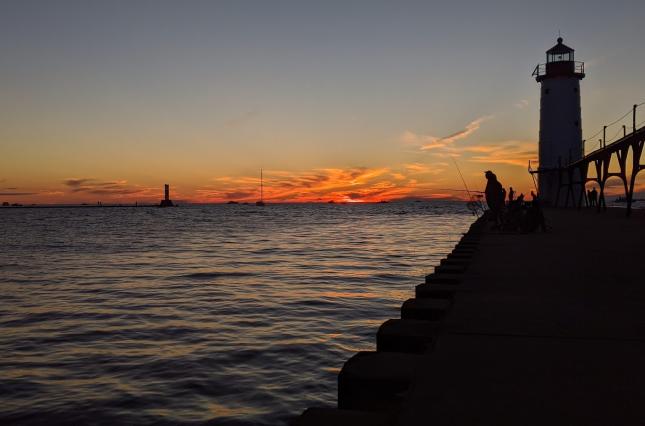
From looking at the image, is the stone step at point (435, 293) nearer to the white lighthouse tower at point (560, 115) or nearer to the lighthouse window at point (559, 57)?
the white lighthouse tower at point (560, 115)

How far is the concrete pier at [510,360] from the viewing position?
9.16ft

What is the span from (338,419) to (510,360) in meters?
1.85

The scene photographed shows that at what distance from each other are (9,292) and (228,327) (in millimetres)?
8727

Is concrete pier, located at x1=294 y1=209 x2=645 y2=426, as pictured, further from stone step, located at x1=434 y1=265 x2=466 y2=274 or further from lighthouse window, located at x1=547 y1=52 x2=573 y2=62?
lighthouse window, located at x1=547 y1=52 x2=573 y2=62

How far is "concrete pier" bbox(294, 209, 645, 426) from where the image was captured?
9.16 ft

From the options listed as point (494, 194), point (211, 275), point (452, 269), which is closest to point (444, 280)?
point (452, 269)

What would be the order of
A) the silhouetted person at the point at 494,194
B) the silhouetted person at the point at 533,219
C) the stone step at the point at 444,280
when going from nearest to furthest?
the stone step at the point at 444,280
the silhouetted person at the point at 533,219
the silhouetted person at the point at 494,194

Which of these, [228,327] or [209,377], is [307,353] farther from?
[228,327]

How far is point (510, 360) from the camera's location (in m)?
3.73

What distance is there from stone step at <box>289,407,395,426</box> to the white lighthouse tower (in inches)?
1938

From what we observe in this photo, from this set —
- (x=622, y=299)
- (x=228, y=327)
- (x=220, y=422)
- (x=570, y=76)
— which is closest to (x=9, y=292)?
(x=228, y=327)

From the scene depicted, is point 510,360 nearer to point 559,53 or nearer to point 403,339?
point 403,339

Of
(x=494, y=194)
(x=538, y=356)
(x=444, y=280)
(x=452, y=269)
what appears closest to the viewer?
(x=538, y=356)

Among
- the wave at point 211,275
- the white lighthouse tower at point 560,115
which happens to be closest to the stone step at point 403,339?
the wave at point 211,275
